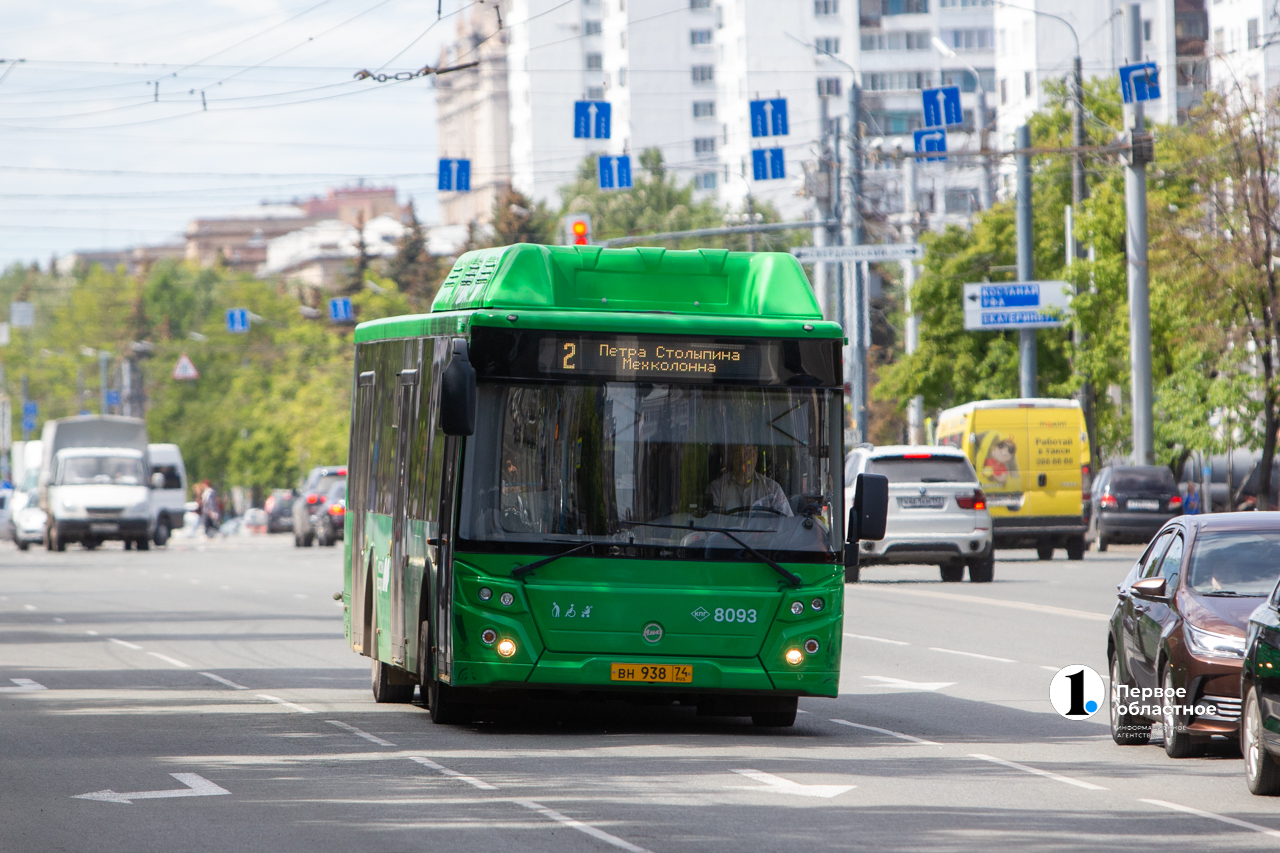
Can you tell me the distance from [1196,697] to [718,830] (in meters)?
3.09

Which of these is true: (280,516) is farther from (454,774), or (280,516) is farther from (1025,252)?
Answer: (454,774)

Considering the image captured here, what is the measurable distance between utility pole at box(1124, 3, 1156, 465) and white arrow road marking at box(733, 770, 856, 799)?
102ft

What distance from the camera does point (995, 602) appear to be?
27.4 metres

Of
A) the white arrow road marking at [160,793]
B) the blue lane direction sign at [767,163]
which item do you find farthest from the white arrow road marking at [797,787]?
the blue lane direction sign at [767,163]

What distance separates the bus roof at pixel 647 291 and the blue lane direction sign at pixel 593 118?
2512 centimetres

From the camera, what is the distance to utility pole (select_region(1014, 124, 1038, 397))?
5019 cm

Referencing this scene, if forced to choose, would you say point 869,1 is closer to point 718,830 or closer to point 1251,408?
point 1251,408

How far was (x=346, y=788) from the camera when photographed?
11.4m

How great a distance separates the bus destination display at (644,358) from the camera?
13.7m

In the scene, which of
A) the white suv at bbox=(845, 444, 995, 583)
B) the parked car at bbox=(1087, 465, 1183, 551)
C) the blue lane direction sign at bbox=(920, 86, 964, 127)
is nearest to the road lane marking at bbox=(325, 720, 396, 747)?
the white suv at bbox=(845, 444, 995, 583)

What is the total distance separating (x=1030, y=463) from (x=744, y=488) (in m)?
24.9

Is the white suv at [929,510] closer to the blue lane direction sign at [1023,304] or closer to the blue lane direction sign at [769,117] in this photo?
the blue lane direction sign at [769,117]

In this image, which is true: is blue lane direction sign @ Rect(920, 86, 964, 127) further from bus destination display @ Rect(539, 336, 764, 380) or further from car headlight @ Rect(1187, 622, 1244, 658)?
car headlight @ Rect(1187, 622, 1244, 658)

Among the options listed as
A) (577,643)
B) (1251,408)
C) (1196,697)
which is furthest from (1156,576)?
(1251,408)
